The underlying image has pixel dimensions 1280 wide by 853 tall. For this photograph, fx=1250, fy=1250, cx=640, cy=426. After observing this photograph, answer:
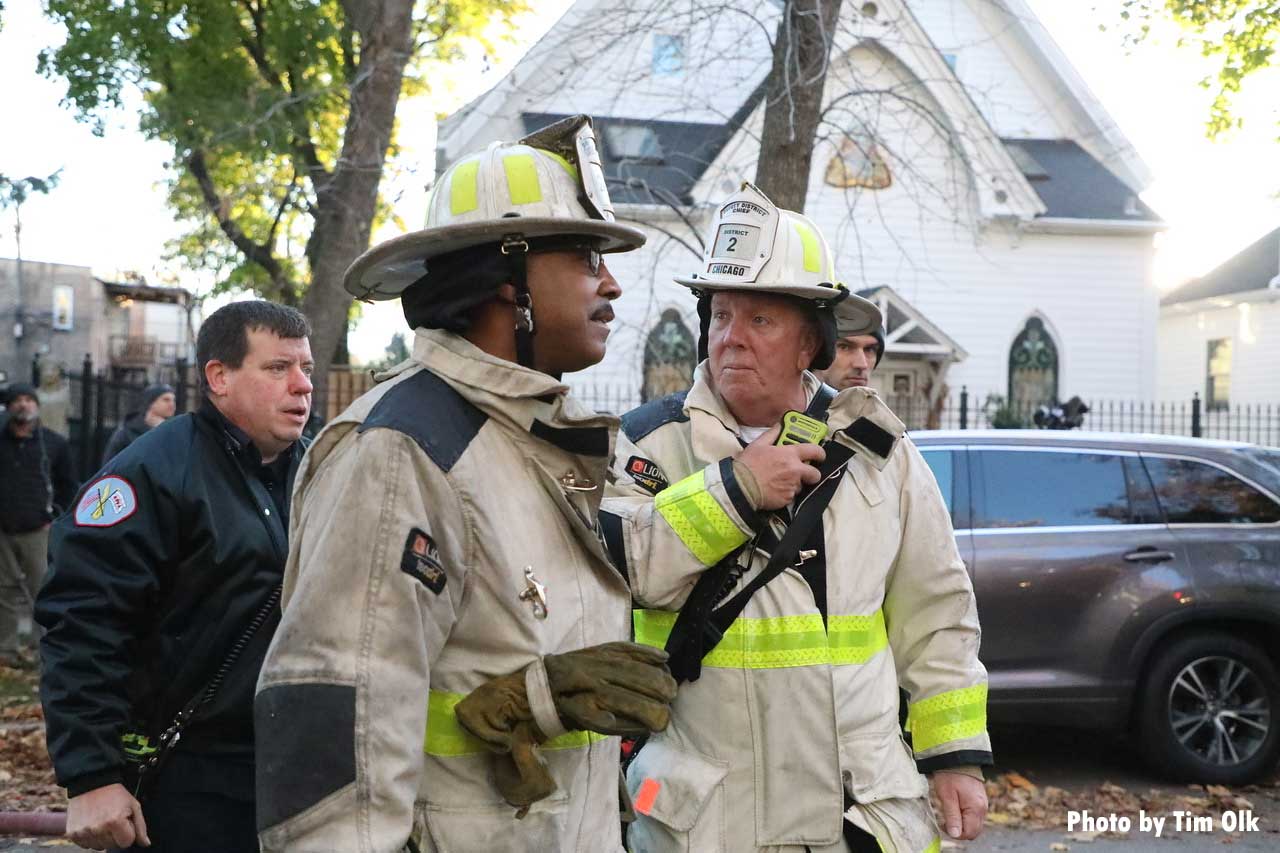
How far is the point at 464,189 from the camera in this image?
7.20 ft

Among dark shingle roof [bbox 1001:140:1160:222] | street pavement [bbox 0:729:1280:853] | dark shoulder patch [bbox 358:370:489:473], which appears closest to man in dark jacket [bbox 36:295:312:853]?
dark shoulder patch [bbox 358:370:489:473]

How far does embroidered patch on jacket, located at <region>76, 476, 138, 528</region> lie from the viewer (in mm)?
3092

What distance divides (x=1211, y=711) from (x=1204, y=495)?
4.10 ft

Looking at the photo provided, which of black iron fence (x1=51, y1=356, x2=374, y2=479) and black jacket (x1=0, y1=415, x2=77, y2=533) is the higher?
black iron fence (x1=51, y1=356, x2=374, y2=479)

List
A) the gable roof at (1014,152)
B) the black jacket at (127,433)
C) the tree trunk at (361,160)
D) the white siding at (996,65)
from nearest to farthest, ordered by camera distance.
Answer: the black jacket at (127,433) → the tree trunk at (361,160) → the gable roof at (1014,152) → the white siding at (996,65)

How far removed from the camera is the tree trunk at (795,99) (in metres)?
7.67

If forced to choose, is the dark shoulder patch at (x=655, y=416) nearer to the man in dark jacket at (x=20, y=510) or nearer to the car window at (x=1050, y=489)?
the car window at (x=1050, y=489)

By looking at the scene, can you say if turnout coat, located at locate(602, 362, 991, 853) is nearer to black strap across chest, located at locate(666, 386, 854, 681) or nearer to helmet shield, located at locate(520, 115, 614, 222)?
black strap across chest, located at locate(666, 386, 854, 681)

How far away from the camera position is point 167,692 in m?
3.13

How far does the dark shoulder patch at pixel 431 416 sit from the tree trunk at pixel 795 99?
584 cm

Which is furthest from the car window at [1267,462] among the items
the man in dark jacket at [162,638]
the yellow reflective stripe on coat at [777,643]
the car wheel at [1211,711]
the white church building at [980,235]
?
the white church building at [980,235]

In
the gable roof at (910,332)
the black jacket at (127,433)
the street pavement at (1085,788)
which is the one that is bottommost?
the street pavement at (1085,788)

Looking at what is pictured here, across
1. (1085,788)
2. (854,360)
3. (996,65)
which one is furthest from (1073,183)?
(854,360)

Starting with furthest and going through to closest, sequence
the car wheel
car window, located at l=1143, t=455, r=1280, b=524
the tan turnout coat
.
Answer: car window, located at l=1143, t=455, r=1280, b=524
the car wheel
the tan turnout coat
